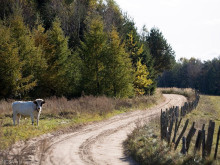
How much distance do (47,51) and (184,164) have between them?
31795 millimetres

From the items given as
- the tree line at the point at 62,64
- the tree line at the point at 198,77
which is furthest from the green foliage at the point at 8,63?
the tree line at the point at 198,77

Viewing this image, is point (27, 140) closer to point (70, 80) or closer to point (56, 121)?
point (56, 121)

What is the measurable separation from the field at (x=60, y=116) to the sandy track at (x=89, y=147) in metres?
1.39

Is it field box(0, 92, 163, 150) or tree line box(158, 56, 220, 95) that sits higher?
tree line box(158, 56, 220, 95)

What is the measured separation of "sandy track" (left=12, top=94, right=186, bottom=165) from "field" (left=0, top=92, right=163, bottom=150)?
139cm

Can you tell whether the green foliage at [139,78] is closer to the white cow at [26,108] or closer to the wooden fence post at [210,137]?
the white cow at [26,108]

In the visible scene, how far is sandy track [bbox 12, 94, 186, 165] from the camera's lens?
1204cm

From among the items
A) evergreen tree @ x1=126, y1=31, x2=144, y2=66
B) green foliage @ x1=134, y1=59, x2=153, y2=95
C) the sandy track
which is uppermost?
evergreen tree @ x1=126, y1=31, x2=144, y2=66

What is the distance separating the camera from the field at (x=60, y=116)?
52.6 feet

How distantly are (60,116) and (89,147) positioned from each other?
9040 mm

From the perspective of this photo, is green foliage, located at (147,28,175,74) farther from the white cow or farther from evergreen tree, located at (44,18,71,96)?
the white cow

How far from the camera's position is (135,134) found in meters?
16.2

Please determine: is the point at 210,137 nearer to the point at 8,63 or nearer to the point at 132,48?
the point at 8,63

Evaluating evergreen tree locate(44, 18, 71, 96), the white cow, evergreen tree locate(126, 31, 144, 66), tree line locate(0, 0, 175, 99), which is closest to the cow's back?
the white cow
